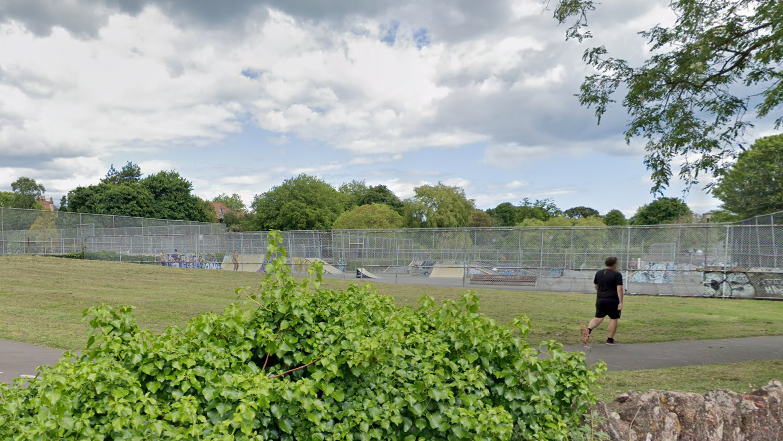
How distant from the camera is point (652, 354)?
339 inches

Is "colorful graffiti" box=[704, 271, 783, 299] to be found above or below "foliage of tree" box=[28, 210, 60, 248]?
below

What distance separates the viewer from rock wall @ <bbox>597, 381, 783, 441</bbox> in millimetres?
3516

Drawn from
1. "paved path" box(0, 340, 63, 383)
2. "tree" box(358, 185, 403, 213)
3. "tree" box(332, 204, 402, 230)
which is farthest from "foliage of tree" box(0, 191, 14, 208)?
"paved path" box(0, 340, 63, 383)

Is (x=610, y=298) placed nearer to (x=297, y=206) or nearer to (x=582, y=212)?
(x=297, y=206)

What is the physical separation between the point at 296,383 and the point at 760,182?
1676 inches

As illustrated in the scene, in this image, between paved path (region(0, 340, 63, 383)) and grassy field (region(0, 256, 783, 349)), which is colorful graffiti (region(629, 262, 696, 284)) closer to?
grassy field (region(0, 256, 783, 349))

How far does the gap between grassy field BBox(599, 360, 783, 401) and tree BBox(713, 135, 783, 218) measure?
31041mm

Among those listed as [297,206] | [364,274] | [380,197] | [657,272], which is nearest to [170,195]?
[297,206]

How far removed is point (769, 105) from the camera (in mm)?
8453

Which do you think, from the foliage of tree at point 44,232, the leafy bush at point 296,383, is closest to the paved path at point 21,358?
the leafy bush at point 296,383

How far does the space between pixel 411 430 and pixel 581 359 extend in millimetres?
1176

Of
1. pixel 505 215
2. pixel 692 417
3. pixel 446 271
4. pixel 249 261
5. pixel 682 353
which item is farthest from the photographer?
pixel 505 215

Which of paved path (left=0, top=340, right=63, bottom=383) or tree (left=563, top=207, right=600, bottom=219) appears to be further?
tree (left=563, top=207, right=600, bottom=219)

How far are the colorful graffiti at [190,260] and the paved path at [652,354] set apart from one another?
89.0 feet
